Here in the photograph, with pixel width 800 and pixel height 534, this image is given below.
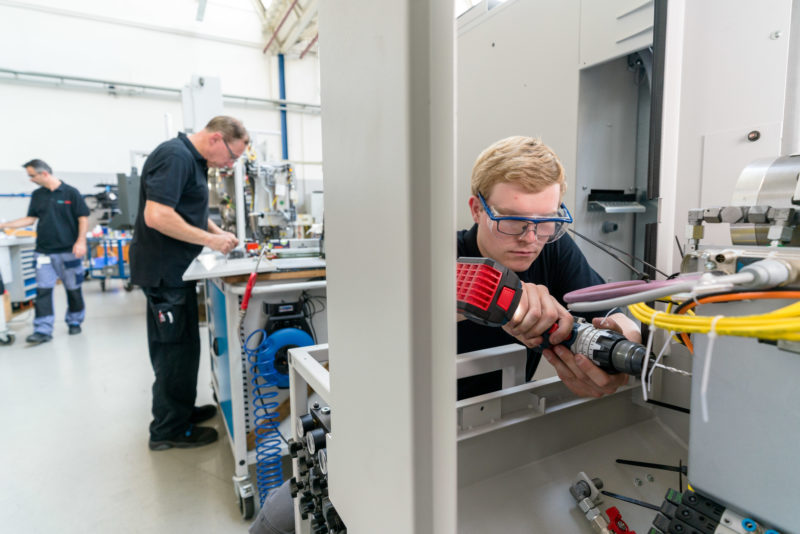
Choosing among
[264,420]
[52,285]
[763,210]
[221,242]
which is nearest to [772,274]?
[763,210]

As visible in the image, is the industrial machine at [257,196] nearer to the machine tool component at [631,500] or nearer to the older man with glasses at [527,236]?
the older man with glasses at [527,236]

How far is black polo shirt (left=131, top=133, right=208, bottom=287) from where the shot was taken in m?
1.86

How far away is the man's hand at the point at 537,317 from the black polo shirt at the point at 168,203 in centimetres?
173

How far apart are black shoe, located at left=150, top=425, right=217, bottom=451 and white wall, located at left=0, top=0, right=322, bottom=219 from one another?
170 inches

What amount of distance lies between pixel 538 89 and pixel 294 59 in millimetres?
6922

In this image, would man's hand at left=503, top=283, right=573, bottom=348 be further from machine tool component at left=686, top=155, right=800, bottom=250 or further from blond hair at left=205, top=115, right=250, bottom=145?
blond hair at left=205, top=115, right=250, bottom=145

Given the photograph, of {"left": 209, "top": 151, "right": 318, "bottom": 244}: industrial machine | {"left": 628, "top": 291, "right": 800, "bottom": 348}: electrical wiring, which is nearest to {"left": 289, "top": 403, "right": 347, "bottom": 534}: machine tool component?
{"left": 628, "top": 291, "right": 800, "bottom": 348}: electrical wiring

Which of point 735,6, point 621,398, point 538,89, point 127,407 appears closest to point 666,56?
point 735,6

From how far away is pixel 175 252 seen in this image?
1.95 metres

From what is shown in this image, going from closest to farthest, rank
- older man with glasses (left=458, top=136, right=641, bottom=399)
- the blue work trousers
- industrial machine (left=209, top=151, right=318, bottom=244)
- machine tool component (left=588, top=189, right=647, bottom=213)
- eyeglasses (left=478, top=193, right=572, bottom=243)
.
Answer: older man with glasses (left=458, top=136, right=641, bottom=399)
eyeglasses (left=478, top=193, right=572, bottom=243)
machine tool component (left=588, top=189, right=647, bottom=213)
industrial machine (left=209, top=151, right=318, bottom=244)
the blue work trousers

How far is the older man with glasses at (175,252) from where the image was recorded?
1.86 m

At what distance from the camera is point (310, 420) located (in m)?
0.78

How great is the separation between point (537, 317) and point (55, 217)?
449cm

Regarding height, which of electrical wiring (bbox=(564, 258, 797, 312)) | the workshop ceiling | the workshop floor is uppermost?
the workshop ceiling
